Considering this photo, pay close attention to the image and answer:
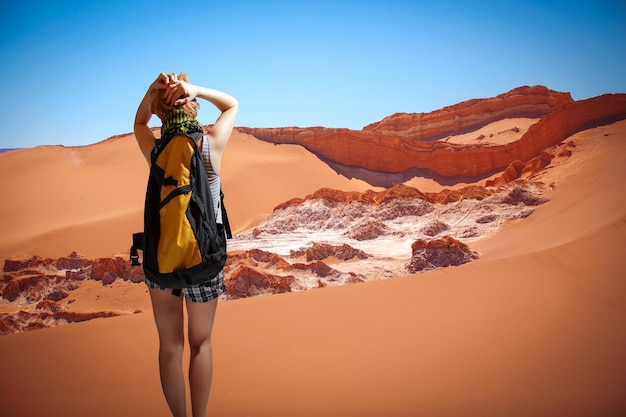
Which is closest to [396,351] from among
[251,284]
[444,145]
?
[251,284]

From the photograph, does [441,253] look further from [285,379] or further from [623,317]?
[285,379]

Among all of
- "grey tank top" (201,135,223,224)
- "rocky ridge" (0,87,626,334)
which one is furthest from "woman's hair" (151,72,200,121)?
"rocky ridge" (0,87,626,334)

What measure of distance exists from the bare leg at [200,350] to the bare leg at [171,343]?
0.18 feet

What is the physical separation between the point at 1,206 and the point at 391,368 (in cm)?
2024

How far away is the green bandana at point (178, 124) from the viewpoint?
88.4 inches

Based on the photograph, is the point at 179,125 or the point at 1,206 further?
the point at 1,206

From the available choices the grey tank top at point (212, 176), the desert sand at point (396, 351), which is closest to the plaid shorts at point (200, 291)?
the grey tank top at point (212, 176)

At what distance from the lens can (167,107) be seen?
2.32 meters

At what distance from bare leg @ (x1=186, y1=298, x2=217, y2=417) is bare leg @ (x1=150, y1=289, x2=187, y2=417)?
0.05m

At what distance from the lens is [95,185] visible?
70.4 ft

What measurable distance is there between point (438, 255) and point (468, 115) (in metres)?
23.7

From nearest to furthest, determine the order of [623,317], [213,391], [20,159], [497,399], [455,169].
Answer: [497,399] → [213,391] → [623,317] → [455,169] → [20,159]

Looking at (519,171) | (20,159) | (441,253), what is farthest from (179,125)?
(20,159)

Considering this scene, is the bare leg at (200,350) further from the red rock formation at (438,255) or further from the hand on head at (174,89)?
the red rock formation at (438,255)
